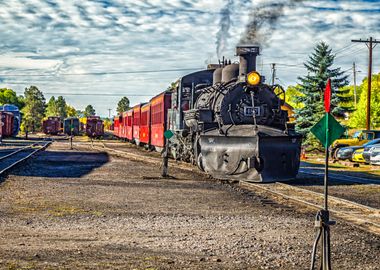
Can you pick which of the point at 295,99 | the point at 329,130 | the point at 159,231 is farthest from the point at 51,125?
the point at 329,130

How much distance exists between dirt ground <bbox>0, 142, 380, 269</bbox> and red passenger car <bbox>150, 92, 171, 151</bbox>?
38.1 feet

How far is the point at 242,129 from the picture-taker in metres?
16.1

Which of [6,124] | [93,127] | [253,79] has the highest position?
[253,79]

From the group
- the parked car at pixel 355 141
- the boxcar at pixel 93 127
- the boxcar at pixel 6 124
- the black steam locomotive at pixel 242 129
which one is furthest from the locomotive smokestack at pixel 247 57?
the boxcar at pixel 93 127

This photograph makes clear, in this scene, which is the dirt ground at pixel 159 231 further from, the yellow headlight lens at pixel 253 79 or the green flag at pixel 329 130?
the yellow headlight lens at pixel 253 79

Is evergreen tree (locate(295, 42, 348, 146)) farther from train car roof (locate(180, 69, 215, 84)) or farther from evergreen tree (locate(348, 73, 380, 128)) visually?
evergreen tree (locate(348, 73, 380, 128))

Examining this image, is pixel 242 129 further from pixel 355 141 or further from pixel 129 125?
pixel 129 125

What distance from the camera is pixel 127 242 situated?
7863mm

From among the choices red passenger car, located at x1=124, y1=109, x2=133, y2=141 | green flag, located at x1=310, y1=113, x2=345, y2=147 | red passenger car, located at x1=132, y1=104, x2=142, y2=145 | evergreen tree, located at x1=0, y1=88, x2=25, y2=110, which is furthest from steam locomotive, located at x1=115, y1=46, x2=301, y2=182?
evergreen tree, located at x1=0, y1=88, x2=25, y2=110

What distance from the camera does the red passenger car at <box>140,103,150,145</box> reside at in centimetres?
3403

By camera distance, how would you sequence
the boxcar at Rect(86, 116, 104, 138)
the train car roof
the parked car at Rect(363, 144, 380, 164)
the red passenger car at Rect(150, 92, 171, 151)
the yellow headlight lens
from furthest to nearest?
the boxcar at Rect(86, 116, 104, 138) → the red passenger car at Rect(150, 92, 171, 151) → the parked car at Rect(363, 144, 380, 164) → the train car roof → the yellow headlight lens

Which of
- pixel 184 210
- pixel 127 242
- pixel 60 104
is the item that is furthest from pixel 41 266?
pixel 60 104

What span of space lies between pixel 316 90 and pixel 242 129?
23221 millimetres

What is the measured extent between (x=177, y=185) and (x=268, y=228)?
6844mm
